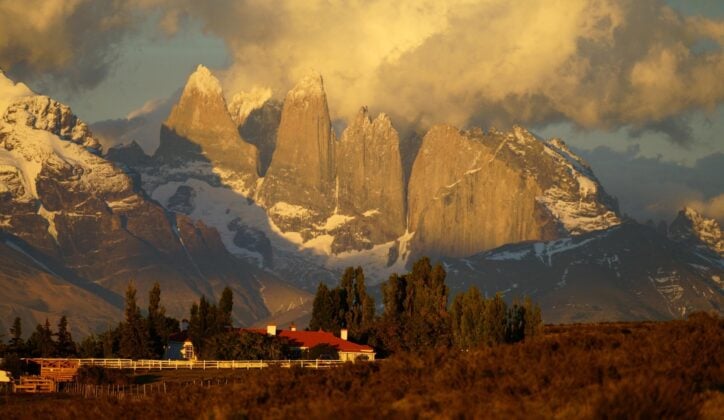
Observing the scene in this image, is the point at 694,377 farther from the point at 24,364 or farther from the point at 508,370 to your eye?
the point at 24,364

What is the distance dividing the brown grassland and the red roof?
2245 inches

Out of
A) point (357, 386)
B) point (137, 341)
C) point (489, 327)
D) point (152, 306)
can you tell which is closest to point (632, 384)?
point (357, 386)

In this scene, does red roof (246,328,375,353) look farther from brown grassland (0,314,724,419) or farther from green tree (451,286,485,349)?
brown grassland (0,314,724,419)

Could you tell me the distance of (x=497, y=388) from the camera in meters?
91.4

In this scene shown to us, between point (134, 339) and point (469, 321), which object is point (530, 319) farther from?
point (134, 339)

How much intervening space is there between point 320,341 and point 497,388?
94.8 metres

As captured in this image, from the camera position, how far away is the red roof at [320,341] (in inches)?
7037

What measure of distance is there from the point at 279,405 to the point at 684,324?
40310mm

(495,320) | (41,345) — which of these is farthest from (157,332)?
(495,320)

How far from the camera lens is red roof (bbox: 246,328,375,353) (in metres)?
179

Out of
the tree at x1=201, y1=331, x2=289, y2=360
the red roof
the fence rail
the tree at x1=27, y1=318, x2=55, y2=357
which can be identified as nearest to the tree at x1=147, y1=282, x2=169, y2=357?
the red roof

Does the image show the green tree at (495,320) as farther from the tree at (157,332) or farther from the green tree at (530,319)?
the tree at (157,332)

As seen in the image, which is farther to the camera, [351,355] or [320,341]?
[320,341]

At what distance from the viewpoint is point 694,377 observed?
297 feet
